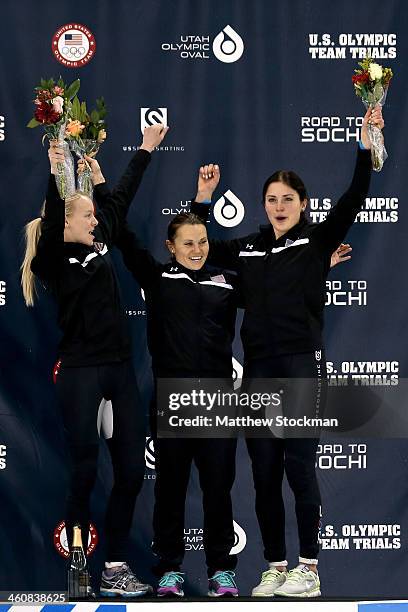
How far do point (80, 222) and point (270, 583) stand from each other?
5.69ft

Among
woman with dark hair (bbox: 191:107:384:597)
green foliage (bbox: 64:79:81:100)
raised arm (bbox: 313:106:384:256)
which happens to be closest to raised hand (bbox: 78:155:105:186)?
green foliage (bbox: 64:79:81:100)

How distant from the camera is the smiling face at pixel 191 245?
4758 millimetres

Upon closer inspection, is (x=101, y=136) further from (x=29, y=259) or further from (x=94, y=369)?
(x=94, y=369)

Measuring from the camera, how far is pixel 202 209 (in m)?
4.92

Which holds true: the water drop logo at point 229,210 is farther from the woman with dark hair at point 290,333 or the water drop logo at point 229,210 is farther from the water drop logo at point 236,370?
the water drop logo at point 236,370

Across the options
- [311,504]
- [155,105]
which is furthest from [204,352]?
[155,105]

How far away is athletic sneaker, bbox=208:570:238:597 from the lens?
466 centimetres

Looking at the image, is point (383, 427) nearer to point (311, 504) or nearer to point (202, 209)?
point (311, 504)

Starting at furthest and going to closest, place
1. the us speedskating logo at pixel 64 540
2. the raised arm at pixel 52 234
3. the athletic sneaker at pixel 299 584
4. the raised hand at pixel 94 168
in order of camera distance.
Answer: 1. the us speedskating logo at pixel 64 540
2. the raised hand at pixel 94 168
3. the athletic sneaker at pixel 299 584
4. the raised arm at pixel 52 234

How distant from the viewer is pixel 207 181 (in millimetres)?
4938

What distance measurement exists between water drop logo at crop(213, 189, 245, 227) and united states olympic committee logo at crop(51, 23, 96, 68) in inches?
36.0

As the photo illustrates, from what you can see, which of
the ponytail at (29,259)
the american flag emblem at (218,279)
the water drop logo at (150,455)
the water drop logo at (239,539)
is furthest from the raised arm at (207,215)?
the water drop logo at (239,539)

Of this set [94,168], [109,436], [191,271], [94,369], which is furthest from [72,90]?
[109,436]

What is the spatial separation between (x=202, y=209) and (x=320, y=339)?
2.59ft
